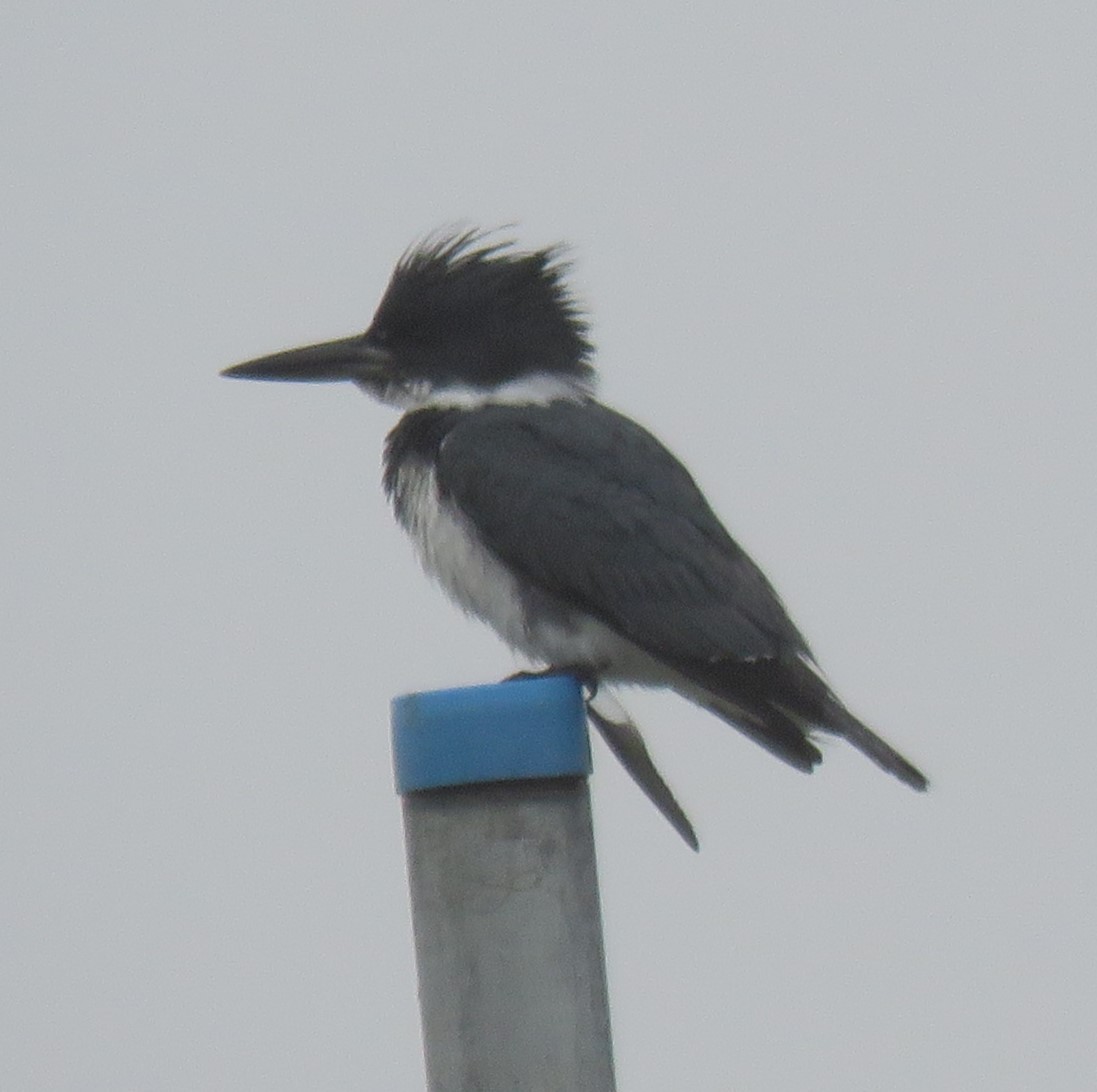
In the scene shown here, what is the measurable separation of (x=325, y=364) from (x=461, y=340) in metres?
0.33

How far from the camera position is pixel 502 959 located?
3207 millimetres

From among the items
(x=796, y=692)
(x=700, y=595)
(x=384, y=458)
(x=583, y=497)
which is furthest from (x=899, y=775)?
(x=384, y=458)

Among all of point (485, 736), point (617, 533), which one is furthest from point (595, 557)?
point (485, 736)

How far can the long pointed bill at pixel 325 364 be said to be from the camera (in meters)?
5.43

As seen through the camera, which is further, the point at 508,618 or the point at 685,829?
the point at 508,618

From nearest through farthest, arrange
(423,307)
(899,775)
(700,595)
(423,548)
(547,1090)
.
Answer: (547,1090), (899,775), (700,595), (423,548), (423,307)

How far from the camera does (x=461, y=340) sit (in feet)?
17.8

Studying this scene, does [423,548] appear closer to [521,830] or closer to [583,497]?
[583,497]

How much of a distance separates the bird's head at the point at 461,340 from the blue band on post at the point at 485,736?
203 cm

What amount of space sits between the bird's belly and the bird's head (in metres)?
0.47

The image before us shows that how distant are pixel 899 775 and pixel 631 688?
0.82 metres

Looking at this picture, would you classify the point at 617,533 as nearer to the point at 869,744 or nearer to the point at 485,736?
the point at 869,744

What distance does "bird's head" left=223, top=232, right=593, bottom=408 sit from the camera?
5387 mm

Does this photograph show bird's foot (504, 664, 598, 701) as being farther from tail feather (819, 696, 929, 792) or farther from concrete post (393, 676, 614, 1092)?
concrete post (393, 676, 614, 1092)
